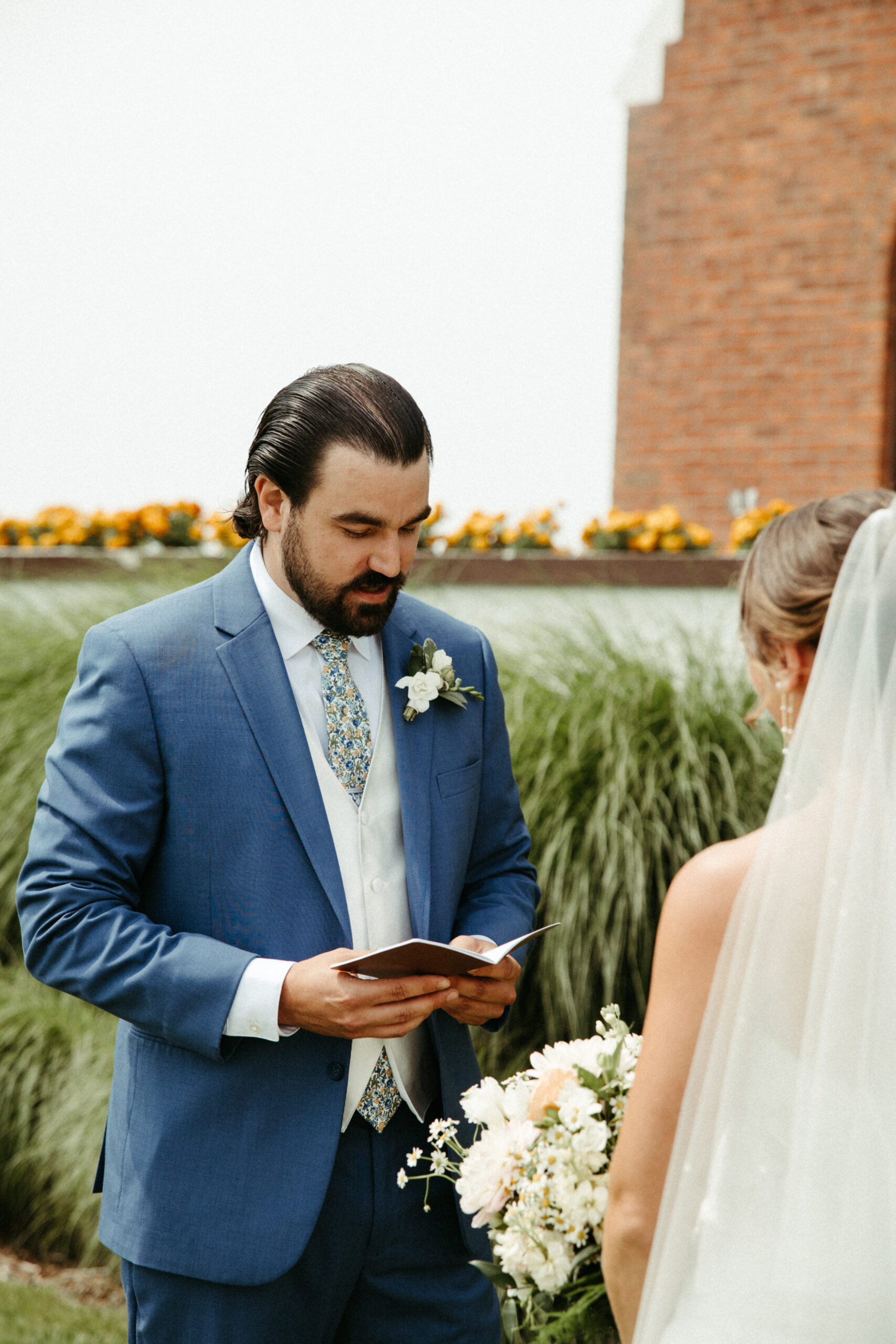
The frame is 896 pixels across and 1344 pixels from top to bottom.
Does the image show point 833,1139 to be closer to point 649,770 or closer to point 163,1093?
point 163,1093

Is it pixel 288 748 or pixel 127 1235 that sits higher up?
pixel 288 748

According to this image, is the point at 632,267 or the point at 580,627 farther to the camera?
the point at 632,267

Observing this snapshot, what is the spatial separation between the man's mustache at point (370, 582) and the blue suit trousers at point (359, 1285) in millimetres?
922

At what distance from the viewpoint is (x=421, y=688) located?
227 centimetres

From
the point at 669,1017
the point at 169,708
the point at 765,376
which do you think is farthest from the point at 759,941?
the point at 765,376

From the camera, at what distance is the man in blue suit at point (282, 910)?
6.35ft

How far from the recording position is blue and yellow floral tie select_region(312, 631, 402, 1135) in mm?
2094

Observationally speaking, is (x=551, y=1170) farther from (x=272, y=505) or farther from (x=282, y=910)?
(x=272, y=505)

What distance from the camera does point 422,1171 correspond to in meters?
2.18

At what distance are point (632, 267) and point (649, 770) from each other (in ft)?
19.0

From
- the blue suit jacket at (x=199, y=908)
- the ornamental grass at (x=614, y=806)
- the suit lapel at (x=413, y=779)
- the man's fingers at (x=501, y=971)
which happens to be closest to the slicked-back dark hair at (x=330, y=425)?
the blue suit jacket at (x=199, y=908)

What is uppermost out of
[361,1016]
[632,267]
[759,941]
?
[632,267]

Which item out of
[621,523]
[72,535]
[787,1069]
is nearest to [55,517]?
[72,535]

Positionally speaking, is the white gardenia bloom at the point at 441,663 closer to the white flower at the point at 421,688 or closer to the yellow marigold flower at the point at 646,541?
the white flower at the point at 421,688
